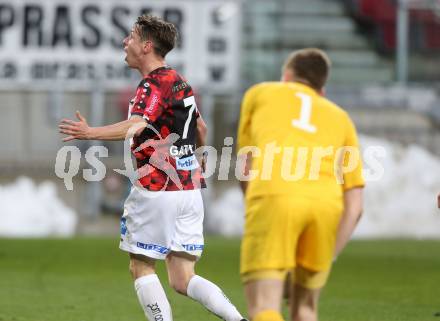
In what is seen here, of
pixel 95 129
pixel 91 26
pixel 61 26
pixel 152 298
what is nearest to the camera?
pixel 95 129

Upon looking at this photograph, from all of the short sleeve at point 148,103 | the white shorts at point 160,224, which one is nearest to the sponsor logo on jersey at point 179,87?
the short sleeve at point 148,103

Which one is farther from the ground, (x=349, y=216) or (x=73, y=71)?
(x=349, y=216)

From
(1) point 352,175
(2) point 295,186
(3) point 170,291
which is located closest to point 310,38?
(3) point 170,291

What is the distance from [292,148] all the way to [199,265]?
922cm

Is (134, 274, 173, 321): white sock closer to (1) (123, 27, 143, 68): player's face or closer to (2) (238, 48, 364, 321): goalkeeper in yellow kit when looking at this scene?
(1) (123, 27, 143, 68): player's face

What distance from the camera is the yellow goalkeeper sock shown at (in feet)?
18.1

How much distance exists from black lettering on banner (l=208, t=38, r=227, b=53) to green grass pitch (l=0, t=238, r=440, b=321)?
13.7ft

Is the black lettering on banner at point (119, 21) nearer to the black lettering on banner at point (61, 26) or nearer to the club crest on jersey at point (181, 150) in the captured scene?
the black lettering on banner at point (61, 26)

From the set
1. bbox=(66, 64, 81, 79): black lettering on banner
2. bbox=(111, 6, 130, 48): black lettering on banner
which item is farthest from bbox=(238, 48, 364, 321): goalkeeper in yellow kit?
bbox=(111, 6, 130, 48): black lettering on banner

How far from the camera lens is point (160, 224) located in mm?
7160

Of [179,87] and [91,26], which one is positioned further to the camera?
[91,26]

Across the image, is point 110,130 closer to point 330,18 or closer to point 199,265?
point 199,265

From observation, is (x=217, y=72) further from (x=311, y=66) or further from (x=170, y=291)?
(x=311, y=66)

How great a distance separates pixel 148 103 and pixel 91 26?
15.2 metres
